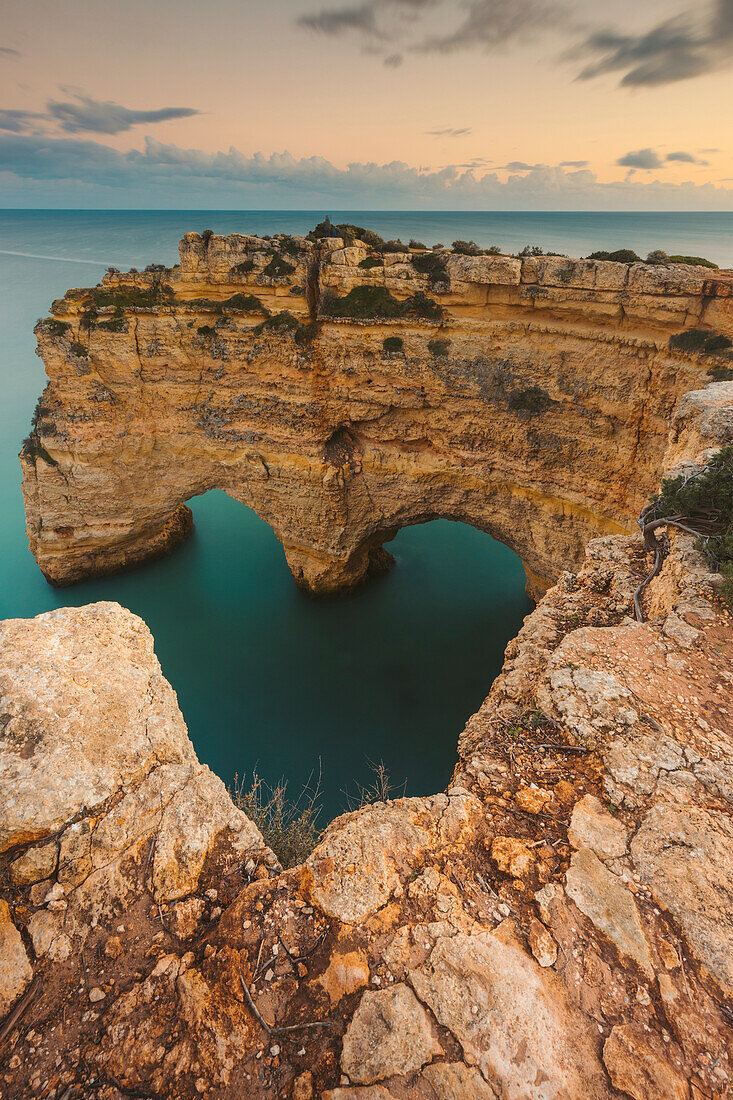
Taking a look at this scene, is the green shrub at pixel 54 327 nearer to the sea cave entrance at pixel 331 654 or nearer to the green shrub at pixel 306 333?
the green shrub at pixel 306 333

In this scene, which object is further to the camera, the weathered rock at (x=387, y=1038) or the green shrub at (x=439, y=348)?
the green shrub at (x=439, y=348)

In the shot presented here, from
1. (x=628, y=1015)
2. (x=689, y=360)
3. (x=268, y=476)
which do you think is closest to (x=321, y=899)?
(x=628, y=1015)

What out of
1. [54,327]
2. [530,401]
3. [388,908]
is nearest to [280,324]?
[54,327]

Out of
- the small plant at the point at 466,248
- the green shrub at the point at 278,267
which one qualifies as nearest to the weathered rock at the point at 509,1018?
the green shrub at the point at 278,267

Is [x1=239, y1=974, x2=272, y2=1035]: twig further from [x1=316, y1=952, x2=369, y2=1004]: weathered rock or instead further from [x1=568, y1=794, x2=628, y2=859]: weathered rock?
[x1=568, y1=794, x2=628, y2=859]: weathered rock

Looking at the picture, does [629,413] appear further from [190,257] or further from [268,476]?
[190,257]

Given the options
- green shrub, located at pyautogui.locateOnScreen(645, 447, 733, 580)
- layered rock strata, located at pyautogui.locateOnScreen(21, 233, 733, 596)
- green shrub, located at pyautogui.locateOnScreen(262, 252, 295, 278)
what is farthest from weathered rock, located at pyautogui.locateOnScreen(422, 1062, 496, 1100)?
green shrub, located at pyautogui.locateOnScreen(262, 252, 295, 278)
